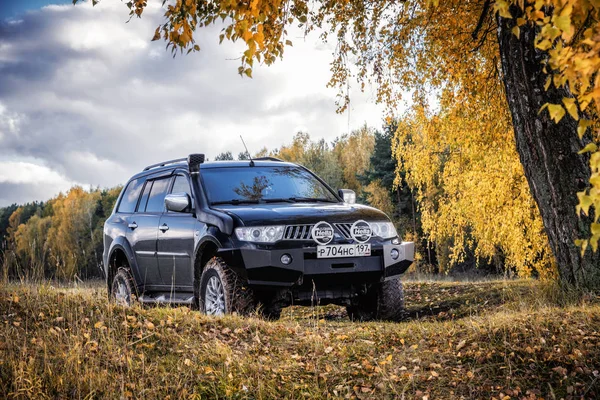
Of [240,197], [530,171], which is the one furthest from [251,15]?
[530,171]

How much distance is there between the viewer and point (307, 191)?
27.9 ft

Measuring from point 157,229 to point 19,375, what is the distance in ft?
12.0

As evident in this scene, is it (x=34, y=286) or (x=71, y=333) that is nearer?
(x=71, y=333)

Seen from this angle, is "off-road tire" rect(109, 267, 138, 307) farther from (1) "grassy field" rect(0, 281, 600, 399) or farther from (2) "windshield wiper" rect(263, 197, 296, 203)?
A: (2) "windshield wiper" rect(263, 197, 296, 203)

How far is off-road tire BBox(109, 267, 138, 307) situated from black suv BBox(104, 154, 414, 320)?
0.04m

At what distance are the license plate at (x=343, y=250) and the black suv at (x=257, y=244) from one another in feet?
0.03

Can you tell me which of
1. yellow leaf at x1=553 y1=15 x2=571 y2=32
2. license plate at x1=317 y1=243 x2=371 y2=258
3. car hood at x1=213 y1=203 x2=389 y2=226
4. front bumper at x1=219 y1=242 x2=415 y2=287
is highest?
yellow leaf at x1=553 y1=15 x2=571 y2=32

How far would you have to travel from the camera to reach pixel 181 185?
28.5ft

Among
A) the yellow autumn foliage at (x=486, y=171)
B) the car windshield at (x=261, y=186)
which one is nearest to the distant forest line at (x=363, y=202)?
the yellow autumn foliage at (x=486, y=171)

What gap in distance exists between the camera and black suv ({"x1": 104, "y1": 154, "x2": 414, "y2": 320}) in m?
7.15

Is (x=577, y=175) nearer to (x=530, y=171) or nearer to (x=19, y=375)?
(x=530, y=171)

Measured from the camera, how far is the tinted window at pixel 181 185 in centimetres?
848

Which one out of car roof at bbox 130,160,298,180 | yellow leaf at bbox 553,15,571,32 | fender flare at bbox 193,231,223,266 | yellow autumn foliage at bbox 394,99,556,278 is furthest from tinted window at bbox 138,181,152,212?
yellow leaf at bbox 553,15,571,32

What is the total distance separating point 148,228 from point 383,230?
3.18 metres
